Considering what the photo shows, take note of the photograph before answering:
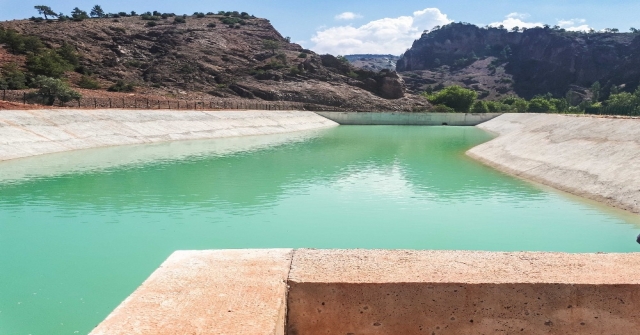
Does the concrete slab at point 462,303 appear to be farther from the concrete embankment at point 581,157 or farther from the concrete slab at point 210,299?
the concrete embankment at point 581,157

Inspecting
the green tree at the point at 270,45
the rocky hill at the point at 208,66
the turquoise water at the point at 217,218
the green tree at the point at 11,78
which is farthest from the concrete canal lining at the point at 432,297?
the green tree at the point at 270,45

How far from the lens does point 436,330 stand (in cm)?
476

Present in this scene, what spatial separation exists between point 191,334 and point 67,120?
35.4m

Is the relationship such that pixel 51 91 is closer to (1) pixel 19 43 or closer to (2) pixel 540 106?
(1) pixel 19 43

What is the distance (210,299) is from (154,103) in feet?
184

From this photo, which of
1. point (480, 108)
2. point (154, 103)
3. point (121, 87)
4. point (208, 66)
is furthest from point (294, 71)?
point (154, 103)

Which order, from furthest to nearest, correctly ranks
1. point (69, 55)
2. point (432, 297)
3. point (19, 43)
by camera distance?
1. point (69, 55)
2. point (19, 43)
3. point (432, 297)

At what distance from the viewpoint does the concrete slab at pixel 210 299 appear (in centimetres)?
384

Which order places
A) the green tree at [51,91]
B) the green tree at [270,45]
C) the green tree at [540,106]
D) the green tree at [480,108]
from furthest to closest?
the green tree at [270,45]
the green tree at [540,106]
the green tree at [480,108]
the green tree at [51,91]

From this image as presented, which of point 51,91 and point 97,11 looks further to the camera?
point 97,11

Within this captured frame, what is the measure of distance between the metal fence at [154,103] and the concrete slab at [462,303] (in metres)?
45.2

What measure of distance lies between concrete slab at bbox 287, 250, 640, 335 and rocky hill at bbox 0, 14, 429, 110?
70.0 metres

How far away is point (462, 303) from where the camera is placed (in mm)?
4680

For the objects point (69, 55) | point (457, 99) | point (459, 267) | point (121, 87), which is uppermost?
point (69, 55)
